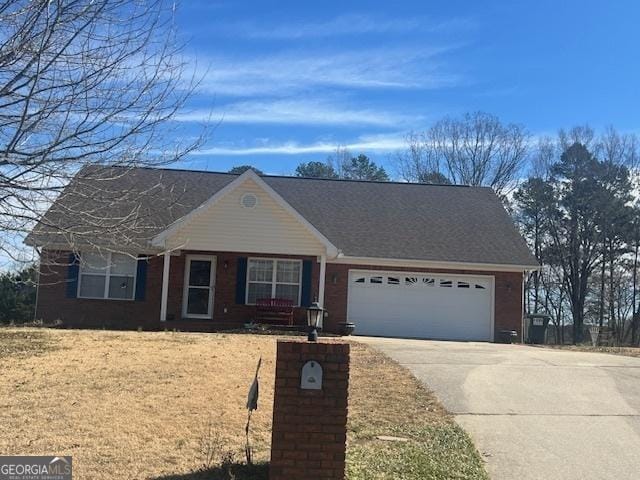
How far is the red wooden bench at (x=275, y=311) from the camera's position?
20.2 metres

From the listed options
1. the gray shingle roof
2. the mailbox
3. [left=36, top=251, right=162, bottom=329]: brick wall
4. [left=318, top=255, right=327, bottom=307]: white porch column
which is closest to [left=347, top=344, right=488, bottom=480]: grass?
the mailbox

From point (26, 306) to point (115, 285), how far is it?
5.98m

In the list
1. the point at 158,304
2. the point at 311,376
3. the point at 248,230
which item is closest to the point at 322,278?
the point at 248,230

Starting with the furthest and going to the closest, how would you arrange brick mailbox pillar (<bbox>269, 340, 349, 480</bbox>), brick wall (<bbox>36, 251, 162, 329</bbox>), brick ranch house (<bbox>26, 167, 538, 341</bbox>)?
brick wall (<bbox>36, 251, 162, 329</bbox>) → brick ranch house (<bbox>26, 167, 538, 341</bbox>) → brick mailbox pillar (<bbox>269, 340, 349, 480</bbox>)

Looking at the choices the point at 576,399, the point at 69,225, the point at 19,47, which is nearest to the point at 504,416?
the point at 576,399

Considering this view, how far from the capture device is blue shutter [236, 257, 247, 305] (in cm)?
2094

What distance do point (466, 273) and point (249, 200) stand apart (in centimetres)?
754

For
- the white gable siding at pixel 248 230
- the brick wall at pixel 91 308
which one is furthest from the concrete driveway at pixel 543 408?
the brick wall at pixel 91 308

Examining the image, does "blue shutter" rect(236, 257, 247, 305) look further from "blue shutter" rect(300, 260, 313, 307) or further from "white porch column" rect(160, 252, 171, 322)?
"white porch column" rect(160, 252, 171, 322)

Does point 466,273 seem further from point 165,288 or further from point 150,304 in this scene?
point 150,304

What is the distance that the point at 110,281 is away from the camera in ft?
68.8

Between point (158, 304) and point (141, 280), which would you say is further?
point (141, 280)

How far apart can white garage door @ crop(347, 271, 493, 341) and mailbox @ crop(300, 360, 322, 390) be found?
15.8 meters

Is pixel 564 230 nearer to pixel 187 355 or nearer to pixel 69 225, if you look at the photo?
pixel 187 355
